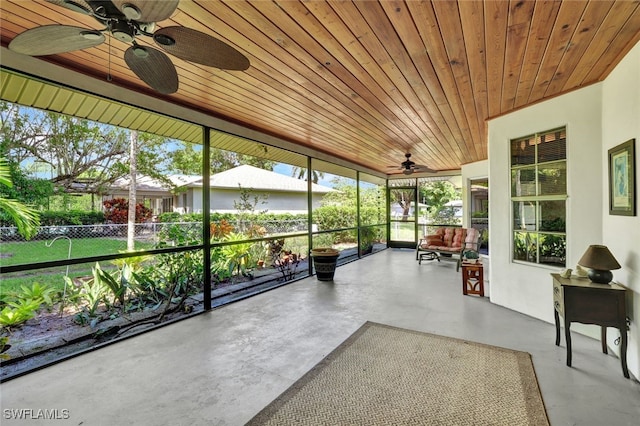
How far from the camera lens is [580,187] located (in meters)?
3.06

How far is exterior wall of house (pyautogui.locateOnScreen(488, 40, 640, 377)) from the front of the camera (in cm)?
232

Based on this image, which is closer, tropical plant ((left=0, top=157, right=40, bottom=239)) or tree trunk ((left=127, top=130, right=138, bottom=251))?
tropical plant ((left=0, top=157, right=40, bottom=239))

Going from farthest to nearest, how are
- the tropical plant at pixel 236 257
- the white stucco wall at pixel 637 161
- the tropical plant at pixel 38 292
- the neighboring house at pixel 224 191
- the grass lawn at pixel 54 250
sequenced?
the tropical plant at pixel 236 257, the neighboring house at pixel 224 191, the tropical plant at pixel 38 292, the grass lawn at pixel 54 250, the white stucco wall at pixel 637 161

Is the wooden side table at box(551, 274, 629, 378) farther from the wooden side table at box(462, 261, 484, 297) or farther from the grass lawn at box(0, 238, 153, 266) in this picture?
the grass lawn at box(0, 238, 153, 266)

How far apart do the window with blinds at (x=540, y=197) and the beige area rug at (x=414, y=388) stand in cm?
149

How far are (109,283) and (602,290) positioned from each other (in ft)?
16.5

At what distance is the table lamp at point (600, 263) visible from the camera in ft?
7.75

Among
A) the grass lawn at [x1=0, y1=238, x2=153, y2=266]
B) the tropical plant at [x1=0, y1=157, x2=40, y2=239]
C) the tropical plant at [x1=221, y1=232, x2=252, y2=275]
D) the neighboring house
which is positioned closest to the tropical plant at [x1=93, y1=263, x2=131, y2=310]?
the grass lawn at [x1=0, y1=238, x2=153, y2=266]

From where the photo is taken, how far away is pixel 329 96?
125 inches

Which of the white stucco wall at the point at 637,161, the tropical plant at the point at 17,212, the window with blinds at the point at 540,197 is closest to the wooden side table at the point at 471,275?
the window with blinds at the point at 540,197

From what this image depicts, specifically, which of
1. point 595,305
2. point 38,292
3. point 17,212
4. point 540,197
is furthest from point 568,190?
point 38,292

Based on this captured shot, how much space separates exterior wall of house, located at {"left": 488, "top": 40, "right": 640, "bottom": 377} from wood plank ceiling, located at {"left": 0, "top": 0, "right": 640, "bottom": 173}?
0.60ft

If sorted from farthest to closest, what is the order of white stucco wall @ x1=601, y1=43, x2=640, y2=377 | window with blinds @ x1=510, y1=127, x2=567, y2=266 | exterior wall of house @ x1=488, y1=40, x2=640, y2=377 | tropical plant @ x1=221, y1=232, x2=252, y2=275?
1. tropical plant @ x1=221, y1=232, x2=252, y2=275
2. window with blinds @ x1=510, y1=127, x2=567, y2=266
3. exterior wall of house @ x1=488, y1=40, x2=640, y2=377
4. white stucco wall @ x1=601, y1=43, x2=640, y2=377

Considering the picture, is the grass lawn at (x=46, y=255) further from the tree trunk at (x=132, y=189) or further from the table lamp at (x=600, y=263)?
the table lamp at (x=600, y=263)
